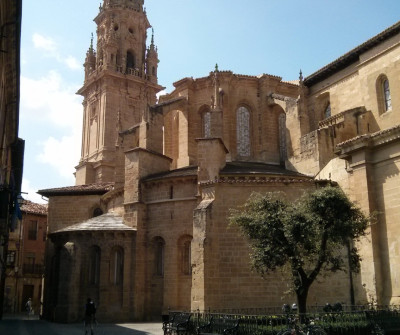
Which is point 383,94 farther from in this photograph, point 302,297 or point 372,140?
point 302,297

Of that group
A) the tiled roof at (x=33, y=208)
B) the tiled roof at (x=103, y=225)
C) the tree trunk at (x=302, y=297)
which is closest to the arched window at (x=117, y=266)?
the tiled roof at (x=103, y=225)

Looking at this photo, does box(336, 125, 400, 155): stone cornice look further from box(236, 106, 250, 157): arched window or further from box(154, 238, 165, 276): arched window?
box(236, 106, 250, 157): arched window

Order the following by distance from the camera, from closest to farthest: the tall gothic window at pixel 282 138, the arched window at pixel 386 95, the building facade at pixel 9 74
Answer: the building facade at pixel 9 74, the arched window at pixel 386 95, the tall gothic window at pixel 282 138

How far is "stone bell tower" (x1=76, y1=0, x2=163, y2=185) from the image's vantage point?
40.6 metres

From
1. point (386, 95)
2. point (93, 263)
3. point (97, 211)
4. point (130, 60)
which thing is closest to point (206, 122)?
point (97, 211)

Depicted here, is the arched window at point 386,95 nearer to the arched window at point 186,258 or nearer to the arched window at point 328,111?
the arched window at point 328,111

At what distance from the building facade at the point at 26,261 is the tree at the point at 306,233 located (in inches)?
1149

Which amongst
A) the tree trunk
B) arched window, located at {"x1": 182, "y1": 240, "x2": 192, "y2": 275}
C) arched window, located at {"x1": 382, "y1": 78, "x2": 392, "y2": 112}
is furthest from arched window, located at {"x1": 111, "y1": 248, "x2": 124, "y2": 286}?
arched window, located at {"x1": 382, "y1": 78, "x2": 392, "y2": 112}

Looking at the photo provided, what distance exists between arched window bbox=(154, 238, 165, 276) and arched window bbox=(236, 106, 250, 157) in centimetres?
879

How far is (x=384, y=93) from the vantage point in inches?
977

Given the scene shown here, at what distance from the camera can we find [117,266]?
24.1 m

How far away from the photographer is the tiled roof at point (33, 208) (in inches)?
1762

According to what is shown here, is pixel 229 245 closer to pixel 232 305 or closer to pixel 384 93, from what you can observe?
pixel 232 305

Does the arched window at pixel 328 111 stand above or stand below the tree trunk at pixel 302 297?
above
